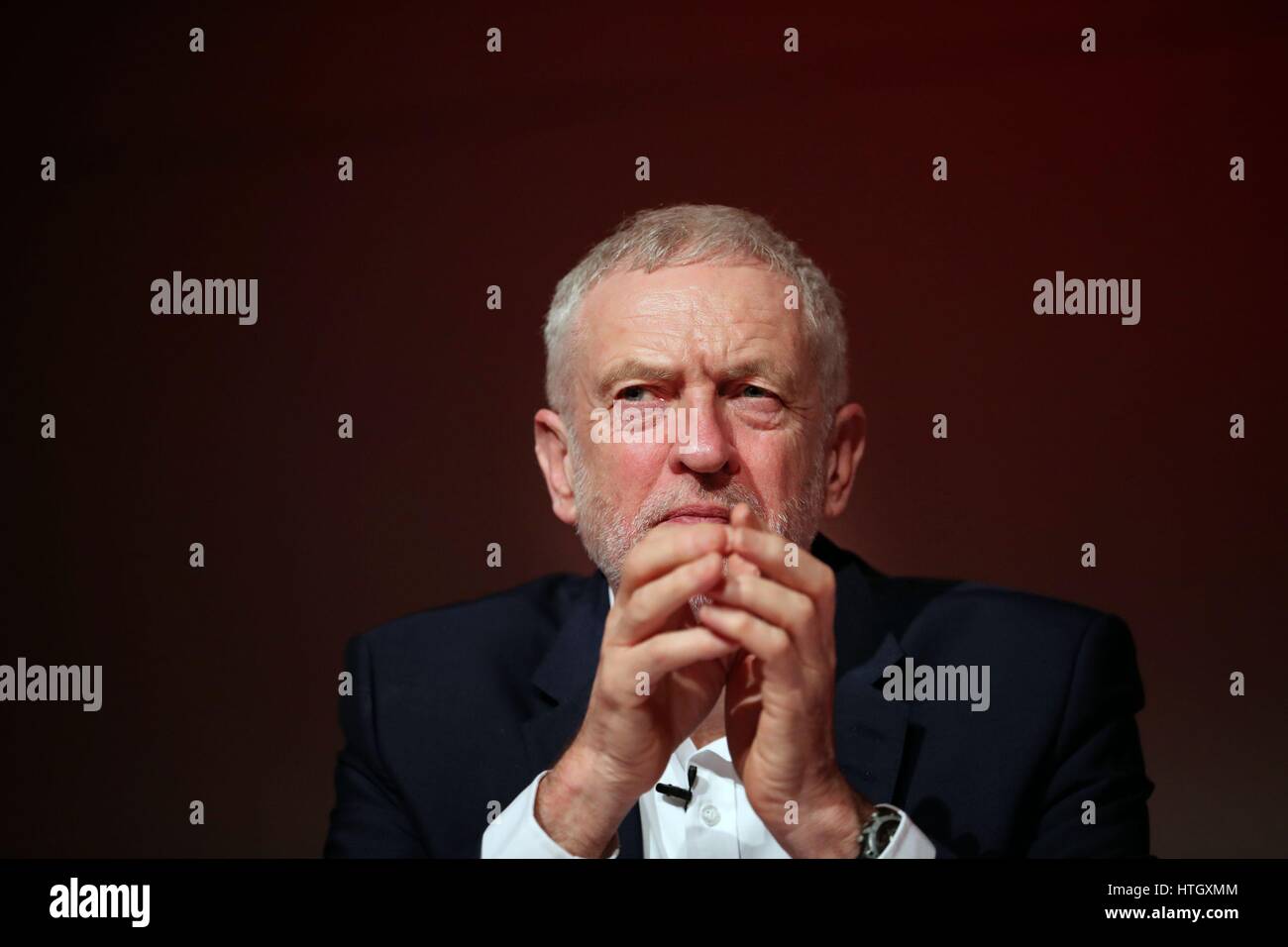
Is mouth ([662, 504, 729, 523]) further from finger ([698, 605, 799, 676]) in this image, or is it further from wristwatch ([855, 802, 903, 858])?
wristwatch ([855, 802, 903, 858])

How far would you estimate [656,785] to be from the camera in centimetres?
274

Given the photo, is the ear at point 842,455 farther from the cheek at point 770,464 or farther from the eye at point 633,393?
the eye at point 633,393

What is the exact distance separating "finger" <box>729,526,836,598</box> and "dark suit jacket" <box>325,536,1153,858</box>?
0.49 m

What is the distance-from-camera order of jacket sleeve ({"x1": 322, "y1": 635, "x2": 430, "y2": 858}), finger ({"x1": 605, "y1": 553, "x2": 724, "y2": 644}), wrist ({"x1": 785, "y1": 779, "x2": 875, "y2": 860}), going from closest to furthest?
finger ({"x1": 605, "y1": 553, "x2": 724, "y2": 644})
wrist ({"x1": 785, "y1": 779, "x2": 875, "y2": 860})
jacket sleeve ({"x1": 322, "y1": 635, "x2": 430, "y2": 858})

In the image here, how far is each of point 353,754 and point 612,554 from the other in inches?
28.6

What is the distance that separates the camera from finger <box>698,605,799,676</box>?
229cm

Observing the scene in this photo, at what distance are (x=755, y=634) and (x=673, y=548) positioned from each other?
201 millimetres

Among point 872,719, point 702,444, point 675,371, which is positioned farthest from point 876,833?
point 675,371

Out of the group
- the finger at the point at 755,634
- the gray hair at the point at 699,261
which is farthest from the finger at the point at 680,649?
the gray hair at the point at 699,261

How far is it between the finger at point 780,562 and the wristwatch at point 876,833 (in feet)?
1.53

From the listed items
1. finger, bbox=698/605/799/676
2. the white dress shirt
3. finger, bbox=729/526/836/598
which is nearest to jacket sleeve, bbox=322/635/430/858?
the white dress shirt

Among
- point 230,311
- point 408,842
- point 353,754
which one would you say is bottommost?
point 408,842
